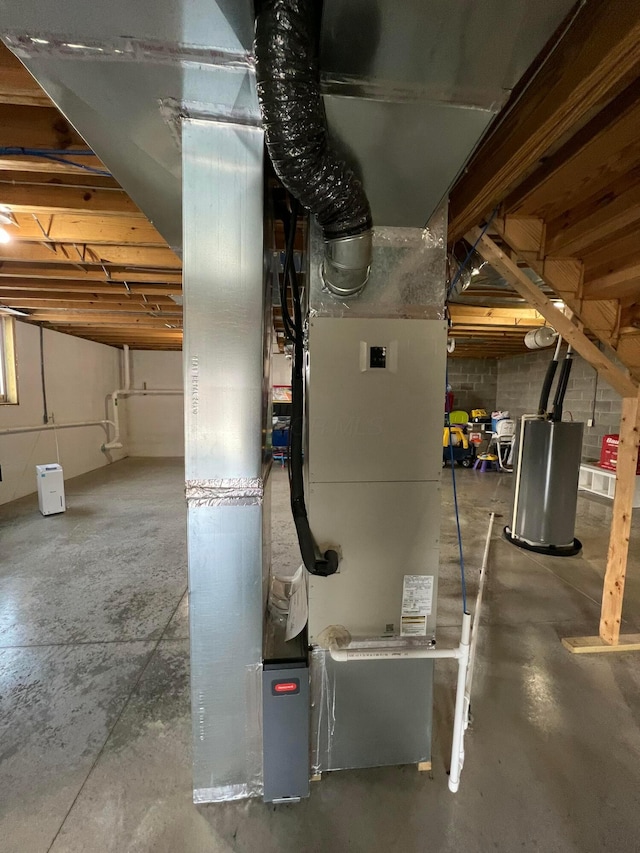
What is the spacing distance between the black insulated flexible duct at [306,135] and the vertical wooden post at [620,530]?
185 cm

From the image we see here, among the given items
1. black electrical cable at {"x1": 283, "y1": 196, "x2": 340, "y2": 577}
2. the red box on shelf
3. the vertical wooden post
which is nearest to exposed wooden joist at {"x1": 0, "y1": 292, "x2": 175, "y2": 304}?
black electrical cable at {"x1": 283, "y1": 196, "x2": 340, "y2": 577}

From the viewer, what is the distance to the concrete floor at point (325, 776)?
116 centimetres

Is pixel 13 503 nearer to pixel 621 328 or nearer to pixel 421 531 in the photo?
pixel 421 531

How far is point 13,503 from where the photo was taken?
4.55 meters

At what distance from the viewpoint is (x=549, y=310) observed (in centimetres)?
186

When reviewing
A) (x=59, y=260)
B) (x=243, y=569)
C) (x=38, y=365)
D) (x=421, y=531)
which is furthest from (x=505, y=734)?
(x=38, y=365)

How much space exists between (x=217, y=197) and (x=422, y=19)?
24.3 inches

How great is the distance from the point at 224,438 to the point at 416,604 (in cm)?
92

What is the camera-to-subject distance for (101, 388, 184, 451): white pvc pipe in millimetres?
6930

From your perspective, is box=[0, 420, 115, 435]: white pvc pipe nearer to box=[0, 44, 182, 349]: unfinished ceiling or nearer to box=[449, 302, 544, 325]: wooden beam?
box=[0, 44, 182, 349]: unfinished ceiling

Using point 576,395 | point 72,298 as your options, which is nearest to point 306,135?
point 72,298

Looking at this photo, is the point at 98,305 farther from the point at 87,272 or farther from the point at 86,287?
the point at 87,272

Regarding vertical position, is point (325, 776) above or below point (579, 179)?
below

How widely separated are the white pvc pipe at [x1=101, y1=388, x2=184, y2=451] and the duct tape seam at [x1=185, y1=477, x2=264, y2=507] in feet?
21.9
